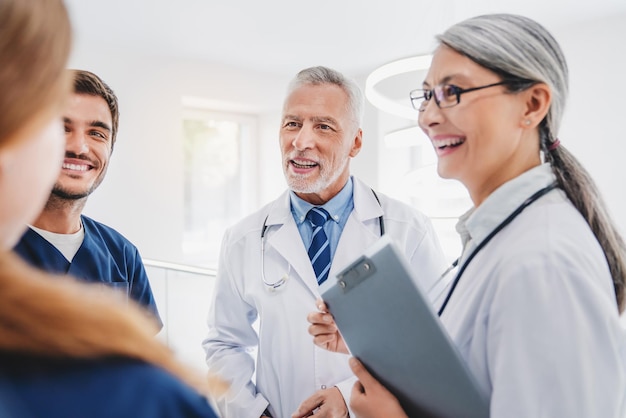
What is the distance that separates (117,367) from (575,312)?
0.60 metres

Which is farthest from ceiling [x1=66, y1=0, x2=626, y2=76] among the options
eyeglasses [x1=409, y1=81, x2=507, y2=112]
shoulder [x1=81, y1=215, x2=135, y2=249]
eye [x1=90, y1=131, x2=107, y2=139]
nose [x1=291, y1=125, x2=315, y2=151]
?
eyeglasses [x1=409, y1=81, x2=507, y2=112]

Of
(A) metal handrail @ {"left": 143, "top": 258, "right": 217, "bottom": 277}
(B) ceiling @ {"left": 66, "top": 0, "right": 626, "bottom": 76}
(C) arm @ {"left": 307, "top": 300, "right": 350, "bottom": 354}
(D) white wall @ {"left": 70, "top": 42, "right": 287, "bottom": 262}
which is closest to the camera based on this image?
(C) arm @ {"left": 307, "top": 300, "right": 350, "bottom": 354}

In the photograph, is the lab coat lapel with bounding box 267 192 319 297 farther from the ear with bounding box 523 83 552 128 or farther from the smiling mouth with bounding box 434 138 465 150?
the ear with bounding box 523 83 552 128

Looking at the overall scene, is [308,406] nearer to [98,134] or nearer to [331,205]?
[331,205]

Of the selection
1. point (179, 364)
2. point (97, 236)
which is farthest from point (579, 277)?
point (97, 236)

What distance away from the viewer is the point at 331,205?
5.30 ft

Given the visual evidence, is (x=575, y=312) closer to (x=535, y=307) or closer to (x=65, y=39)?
(x=535, y=307)

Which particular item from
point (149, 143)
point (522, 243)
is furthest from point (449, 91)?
point (149, 143)

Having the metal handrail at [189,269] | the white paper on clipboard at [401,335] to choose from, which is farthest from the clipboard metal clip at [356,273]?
the metal handrail at [189,269]

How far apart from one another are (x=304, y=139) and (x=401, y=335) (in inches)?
36.0

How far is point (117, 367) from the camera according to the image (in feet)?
1.38

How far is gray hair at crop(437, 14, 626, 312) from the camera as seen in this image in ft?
2.78

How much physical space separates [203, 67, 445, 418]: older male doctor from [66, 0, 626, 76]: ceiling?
1.93 m

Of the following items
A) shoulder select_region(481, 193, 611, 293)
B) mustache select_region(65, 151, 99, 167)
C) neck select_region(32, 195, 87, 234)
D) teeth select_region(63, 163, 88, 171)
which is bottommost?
shoulder select_region(481, 193, 611, 293)
